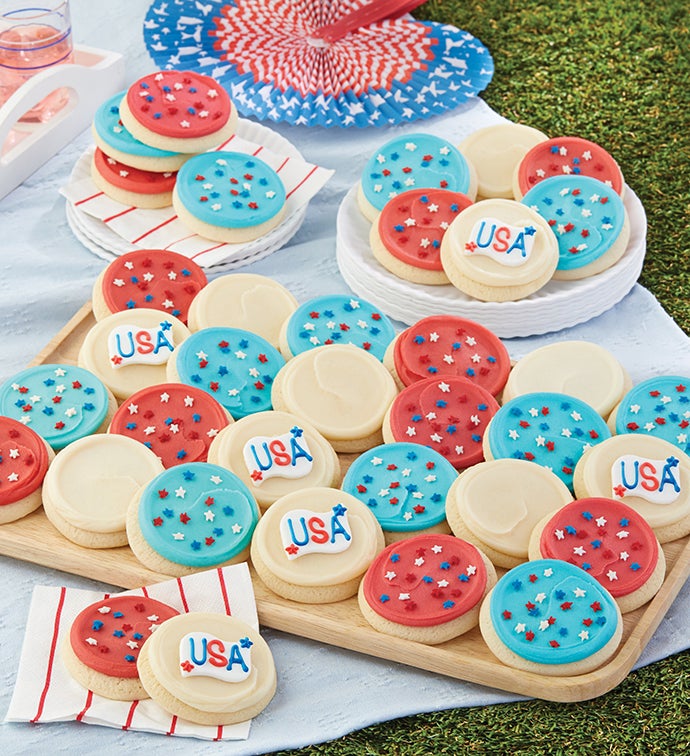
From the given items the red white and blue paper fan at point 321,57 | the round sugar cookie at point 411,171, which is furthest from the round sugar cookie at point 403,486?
the red white and blue paper fan at point 321,57

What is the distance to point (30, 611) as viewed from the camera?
1.73m

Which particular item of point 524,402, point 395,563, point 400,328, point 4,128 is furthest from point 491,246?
point 4,128

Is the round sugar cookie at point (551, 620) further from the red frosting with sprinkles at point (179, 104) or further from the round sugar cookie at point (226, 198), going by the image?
the red frosting with sprinkles at point (179, 104)

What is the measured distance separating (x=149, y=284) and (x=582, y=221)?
30.0 inches

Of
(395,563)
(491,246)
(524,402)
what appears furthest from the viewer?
(491,246)

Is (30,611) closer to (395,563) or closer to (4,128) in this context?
(395,563)

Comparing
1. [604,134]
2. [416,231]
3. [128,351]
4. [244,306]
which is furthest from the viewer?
[604,134]

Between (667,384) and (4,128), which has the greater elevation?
(4,128)

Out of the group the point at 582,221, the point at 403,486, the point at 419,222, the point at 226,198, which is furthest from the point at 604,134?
the point at 403,486

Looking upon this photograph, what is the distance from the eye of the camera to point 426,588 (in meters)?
1.69

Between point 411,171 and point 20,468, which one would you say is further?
point 411,171

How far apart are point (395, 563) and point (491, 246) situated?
70 cm

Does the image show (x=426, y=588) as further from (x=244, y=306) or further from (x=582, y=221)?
(x=582, y=221)

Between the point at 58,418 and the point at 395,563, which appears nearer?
the point at 395,563
